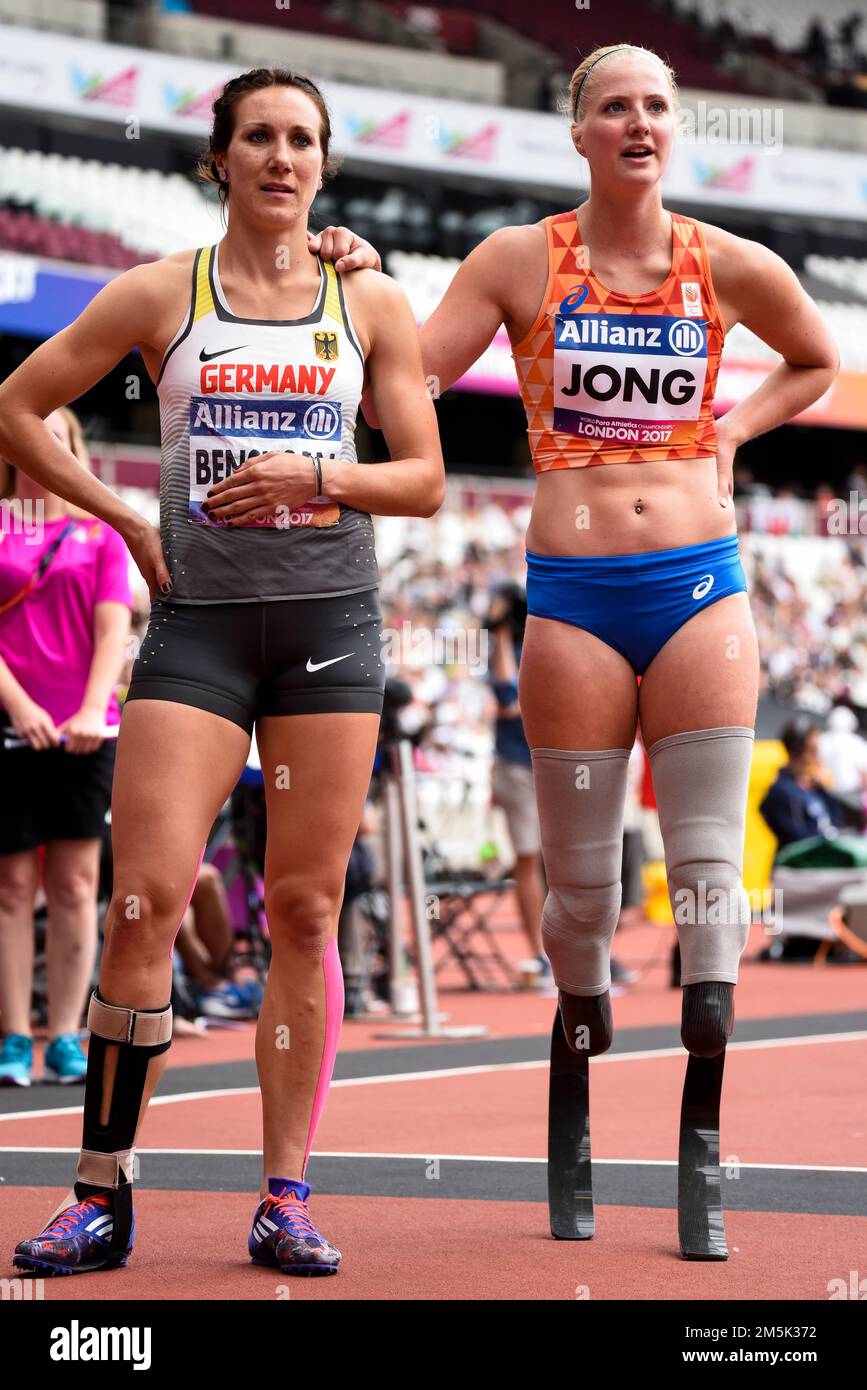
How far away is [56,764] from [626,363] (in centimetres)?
359

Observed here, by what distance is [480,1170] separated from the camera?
18.1 ft

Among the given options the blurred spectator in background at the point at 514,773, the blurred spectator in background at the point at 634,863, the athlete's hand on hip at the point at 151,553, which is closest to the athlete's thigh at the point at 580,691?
the athlete's hand on hip at the point at 151,553

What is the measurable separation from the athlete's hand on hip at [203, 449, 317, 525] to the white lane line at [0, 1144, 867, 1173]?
2.36 meters

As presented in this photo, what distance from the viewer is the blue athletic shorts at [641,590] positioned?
14.1 feet

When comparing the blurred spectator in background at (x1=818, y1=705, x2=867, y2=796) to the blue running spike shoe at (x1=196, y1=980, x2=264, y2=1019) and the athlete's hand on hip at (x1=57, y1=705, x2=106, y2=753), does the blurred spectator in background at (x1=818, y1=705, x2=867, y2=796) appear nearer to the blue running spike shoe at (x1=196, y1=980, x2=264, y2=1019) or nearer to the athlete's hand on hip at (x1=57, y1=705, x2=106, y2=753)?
the blue running spike shoe at (x1=196, y1=980, x2=264, y2=1019)

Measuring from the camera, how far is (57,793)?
7.23m

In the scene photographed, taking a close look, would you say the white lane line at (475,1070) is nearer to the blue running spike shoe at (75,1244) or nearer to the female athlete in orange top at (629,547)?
the blue running spike shoe at (75,1244)

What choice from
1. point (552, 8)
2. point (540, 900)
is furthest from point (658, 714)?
point (552, 8)

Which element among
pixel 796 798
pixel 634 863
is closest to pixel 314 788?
pixel 796 798

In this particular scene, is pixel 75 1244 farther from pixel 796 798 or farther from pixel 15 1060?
pixel 796 798

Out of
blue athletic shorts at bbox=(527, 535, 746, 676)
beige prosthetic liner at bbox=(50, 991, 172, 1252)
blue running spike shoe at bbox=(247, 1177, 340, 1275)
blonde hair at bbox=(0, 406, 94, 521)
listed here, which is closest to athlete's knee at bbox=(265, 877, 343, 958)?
beige prosthetic liner at bbox=(50, 991, 172, 1252)

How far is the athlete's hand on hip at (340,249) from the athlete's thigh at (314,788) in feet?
3.10

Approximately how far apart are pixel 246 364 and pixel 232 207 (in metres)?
0.39
